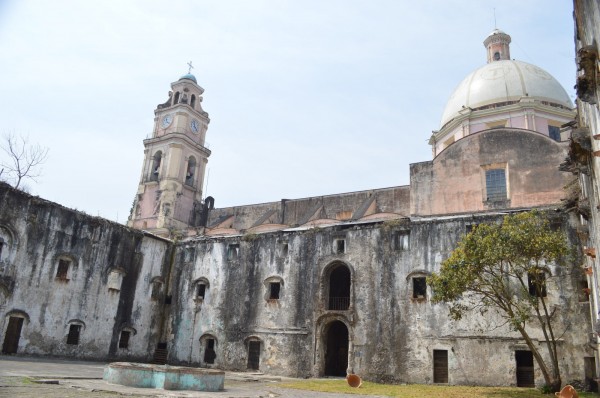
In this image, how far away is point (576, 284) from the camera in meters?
17.4

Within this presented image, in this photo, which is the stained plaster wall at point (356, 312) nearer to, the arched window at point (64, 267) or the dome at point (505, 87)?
the arched window at point (64, 267)

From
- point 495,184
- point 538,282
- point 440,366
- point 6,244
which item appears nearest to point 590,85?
point 538,282

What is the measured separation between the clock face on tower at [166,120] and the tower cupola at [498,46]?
81.2 feet

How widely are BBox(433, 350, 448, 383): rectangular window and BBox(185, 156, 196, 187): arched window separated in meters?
24.4

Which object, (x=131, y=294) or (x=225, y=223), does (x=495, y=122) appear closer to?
(x=225, y=223)

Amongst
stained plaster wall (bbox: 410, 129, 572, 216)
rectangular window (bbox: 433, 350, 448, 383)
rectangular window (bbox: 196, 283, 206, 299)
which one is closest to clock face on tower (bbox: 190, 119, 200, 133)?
rectangular window (bbox: 196, 283, 206, 299)

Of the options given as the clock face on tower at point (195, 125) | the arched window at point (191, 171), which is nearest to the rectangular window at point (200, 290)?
the arched window at point (191, 171)

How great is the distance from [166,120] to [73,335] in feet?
67.5

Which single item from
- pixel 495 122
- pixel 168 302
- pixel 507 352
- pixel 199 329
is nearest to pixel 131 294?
pixel 168 302

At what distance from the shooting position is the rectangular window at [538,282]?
14.4 m

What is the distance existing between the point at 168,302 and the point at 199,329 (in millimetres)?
2765

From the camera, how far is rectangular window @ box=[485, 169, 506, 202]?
74.0 ft

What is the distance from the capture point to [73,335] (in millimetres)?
21328

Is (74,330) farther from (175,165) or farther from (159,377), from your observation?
(175,165)
